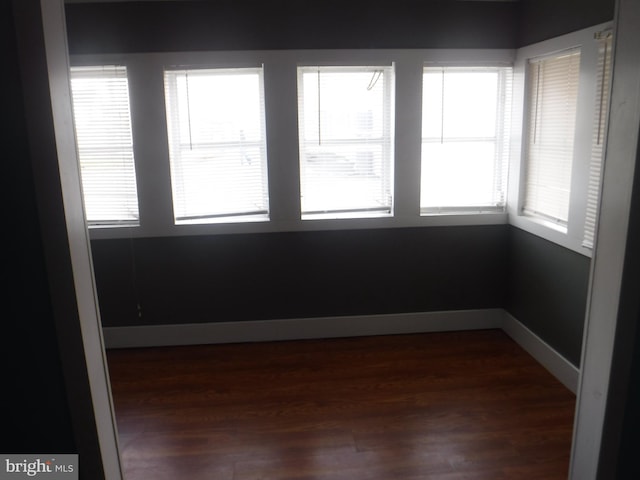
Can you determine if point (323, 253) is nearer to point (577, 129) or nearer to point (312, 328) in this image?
point (312, 328)

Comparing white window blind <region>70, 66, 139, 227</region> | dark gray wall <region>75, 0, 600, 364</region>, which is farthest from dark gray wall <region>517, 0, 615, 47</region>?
white window blind <region>70, 66, 139, 227</region>

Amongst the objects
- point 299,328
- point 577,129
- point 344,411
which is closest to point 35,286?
point 344,411

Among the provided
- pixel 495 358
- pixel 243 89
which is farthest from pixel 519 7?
pixel 495 358

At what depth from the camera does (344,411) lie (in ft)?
9.56

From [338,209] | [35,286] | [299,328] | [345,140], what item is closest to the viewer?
[35,286]

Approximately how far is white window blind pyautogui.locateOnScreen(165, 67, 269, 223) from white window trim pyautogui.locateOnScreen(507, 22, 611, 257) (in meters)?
1.84

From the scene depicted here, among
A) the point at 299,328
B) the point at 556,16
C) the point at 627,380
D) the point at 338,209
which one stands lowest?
the point at 299,328

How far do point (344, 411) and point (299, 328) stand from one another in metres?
1.08

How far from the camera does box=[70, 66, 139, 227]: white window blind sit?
348cm

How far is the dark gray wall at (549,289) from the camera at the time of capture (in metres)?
3.04

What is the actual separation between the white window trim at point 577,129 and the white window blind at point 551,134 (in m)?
0.05

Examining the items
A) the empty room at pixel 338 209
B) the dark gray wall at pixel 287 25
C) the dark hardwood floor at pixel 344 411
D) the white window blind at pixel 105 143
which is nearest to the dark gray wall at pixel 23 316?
the dark hardwood floor at pixel 344 411

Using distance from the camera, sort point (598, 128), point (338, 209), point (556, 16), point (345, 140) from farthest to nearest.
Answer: point (338, 209)
point (345, 140)
point (556, 16)
point (598, 128)

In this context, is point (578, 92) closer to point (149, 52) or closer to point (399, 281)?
point (399, 281)
